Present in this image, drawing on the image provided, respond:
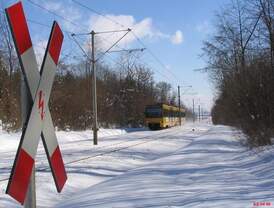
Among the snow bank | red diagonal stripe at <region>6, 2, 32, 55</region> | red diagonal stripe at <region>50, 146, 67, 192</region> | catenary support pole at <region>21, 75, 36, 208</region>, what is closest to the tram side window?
the snow bank

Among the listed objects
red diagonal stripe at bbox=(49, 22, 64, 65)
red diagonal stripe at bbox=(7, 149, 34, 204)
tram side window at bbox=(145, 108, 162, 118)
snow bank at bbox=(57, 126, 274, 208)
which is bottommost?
snow bank at bbox=(57, 126, 274, 208)

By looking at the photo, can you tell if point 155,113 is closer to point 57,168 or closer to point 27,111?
point 57,168

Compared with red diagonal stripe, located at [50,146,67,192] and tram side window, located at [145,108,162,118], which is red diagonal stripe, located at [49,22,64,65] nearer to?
red diagonal stripe, located at [50,146,67,192]

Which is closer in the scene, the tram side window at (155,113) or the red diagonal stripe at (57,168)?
the red diagonal stripe at (57,168)

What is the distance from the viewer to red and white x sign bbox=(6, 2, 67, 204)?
3.30 m

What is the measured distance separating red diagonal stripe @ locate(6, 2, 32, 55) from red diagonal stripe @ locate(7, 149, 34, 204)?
0.68 metres

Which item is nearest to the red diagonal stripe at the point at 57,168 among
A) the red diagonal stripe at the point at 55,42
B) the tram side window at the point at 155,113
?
the red diagonal stripe at the point at 55,42

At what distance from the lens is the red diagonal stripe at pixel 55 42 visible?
379cm

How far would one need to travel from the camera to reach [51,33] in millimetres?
3803

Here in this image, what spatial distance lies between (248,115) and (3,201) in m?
13.5

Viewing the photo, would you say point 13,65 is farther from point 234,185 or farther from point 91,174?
point 234,185

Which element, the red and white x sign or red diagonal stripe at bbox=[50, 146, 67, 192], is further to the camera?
red diagonal stripe at bbox=[50, 146, 67, 192]

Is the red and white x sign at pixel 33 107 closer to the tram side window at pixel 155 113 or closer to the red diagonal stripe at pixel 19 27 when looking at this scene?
the red diagonal stripe at pixel 19 27

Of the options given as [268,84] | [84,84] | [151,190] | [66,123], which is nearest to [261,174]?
[151,190]
